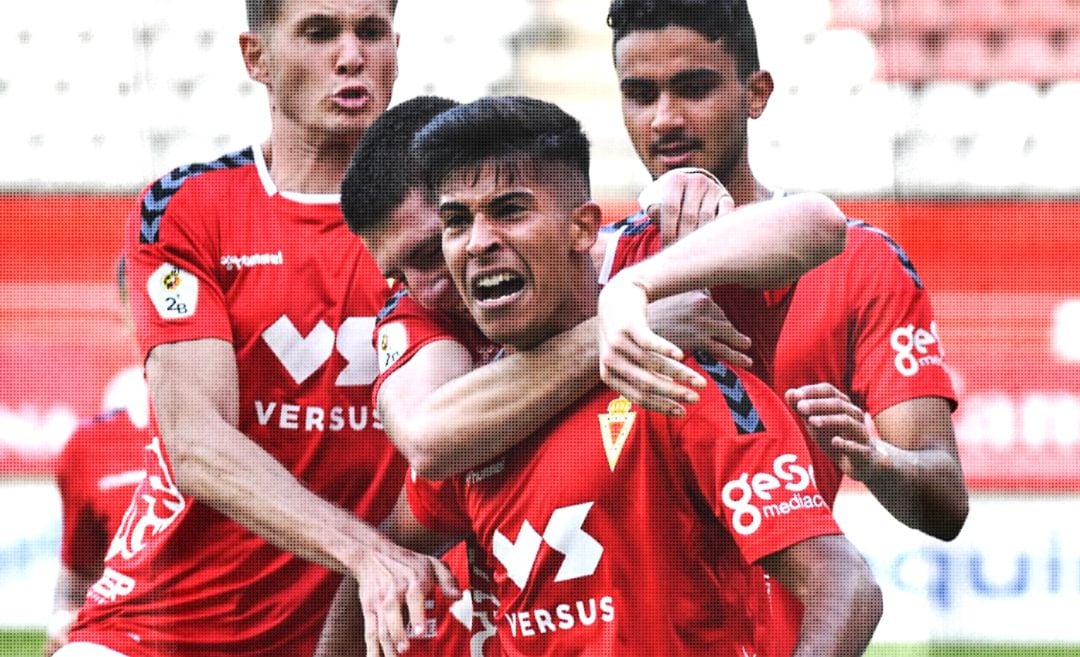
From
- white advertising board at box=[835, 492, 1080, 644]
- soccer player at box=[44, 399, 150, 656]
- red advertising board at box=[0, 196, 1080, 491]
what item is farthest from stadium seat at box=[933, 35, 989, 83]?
soccer player at box=[44, 399, 150, 656]

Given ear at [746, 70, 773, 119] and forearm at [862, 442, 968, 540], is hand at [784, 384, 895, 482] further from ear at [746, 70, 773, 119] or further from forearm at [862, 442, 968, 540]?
ear at [746, 70, 773, 119]

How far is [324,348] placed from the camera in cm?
232

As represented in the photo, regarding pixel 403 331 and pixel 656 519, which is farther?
pixel 403 331

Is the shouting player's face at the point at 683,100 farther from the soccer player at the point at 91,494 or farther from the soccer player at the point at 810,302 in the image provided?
the soccer player at the point at 91,494

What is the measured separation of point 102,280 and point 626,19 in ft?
6.96

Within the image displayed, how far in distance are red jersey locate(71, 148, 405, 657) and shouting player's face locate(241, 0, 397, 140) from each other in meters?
0.13

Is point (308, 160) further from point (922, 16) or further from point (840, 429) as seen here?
point (922, 16)

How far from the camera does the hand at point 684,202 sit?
192 centimetres

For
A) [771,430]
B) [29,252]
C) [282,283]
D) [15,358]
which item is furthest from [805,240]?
[15,358]

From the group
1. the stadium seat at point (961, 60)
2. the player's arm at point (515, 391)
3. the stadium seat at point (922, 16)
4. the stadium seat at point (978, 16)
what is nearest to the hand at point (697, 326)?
the player's arm at point (515, 391)

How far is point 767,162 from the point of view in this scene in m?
2.32

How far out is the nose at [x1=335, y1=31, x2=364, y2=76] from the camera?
7.45 feet

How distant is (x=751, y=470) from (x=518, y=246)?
396mm

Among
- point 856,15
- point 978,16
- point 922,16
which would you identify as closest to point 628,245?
point 856,15
